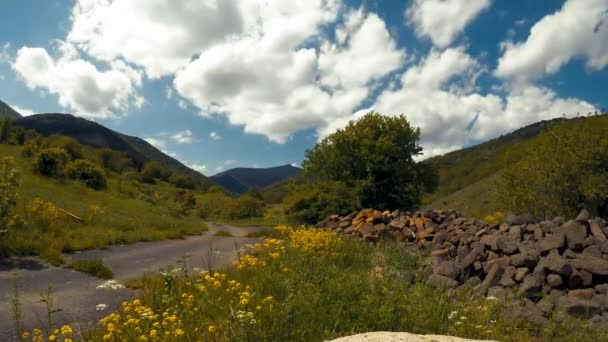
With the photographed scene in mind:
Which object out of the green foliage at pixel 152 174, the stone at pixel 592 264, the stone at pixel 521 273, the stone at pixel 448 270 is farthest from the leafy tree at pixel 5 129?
the green foliage at pixel 152 174

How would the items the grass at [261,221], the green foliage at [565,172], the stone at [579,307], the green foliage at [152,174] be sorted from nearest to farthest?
the stone at [579,307] → the green foliage at [565,172] → the grass at [261,221] → the green foliage at [152,174]

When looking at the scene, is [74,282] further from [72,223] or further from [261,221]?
[261,221]

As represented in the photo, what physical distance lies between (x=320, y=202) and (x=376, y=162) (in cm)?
420

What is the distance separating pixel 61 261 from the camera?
9.50 meters

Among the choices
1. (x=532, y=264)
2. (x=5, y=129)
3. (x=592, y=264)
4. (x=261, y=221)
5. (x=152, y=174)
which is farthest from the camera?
(x=152, y=174)

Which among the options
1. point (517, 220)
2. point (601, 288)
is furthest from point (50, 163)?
point (601, 288)

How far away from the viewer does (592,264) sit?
25.1 feet

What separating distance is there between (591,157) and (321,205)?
1326 centimetres

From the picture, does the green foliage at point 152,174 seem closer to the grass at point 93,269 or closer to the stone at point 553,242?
the grass at point 93,269

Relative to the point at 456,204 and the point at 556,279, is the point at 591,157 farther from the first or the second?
the point at 456,204

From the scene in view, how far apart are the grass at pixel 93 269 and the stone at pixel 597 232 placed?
1148 centimetres

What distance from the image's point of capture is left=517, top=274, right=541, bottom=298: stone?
6.99 metres

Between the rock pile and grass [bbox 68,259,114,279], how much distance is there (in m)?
7.20

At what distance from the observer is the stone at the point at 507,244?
909 cm
